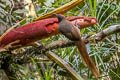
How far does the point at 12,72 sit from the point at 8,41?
0.29m

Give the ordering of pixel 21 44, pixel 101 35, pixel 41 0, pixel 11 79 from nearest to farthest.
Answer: pixel 101 35, pixel 21 44, pixel 11 79, pixel 41 0

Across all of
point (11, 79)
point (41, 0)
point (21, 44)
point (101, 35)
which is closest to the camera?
point (101, 35)

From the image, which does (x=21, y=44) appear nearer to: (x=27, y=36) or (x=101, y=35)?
(x=27, y=36)

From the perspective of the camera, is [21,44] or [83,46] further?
[21,44]

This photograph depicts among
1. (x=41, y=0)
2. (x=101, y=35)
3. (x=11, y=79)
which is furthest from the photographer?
(x=41, y=0)

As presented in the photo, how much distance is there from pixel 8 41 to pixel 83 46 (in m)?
0.31

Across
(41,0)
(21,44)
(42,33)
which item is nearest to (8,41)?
(21,44)

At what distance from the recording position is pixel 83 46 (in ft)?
2.52

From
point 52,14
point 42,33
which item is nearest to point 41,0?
point 52,14

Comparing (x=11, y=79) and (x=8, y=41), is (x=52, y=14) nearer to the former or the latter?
(x=8, y=41)

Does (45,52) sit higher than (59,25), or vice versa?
(59,25)

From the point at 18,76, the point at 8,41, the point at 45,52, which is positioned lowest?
the point at 18,76

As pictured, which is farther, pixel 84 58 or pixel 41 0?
pixel 41 0

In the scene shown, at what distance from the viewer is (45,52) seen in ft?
3.15
